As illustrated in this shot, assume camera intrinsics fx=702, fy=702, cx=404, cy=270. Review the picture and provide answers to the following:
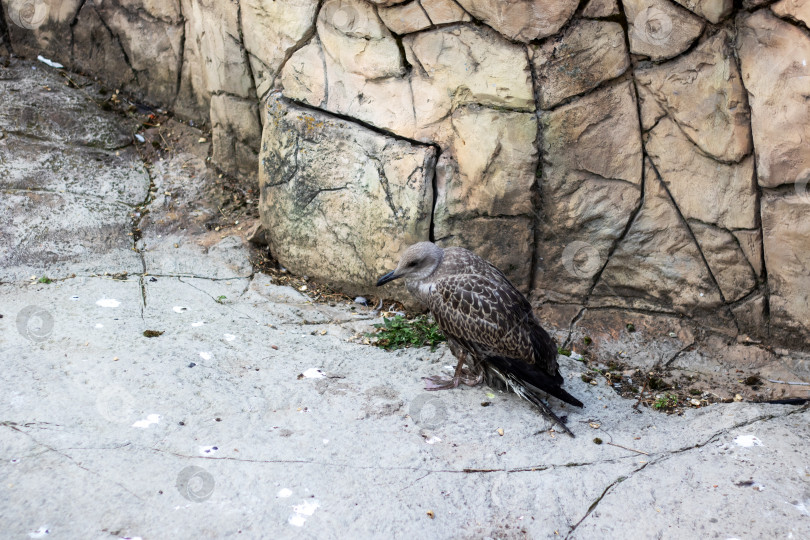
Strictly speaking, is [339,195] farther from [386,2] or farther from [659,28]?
[659,28]

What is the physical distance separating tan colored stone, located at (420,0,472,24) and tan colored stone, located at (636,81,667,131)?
118 centimetres

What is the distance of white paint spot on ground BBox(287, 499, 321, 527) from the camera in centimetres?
314

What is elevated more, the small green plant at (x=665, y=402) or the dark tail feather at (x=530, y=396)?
the small green plant at (x=665, y=402)

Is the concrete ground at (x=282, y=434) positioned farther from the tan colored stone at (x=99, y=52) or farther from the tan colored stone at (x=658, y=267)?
→ the tan colored stone at (x=99, y=52)

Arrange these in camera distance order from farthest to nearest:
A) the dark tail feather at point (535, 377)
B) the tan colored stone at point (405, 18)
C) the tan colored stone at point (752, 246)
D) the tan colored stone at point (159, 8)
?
the tan colored stone at point (159, 8) → the tan colored stone at point (405, 18) → the tan colored stone at point (752, 246) → the dark tail feather at point (535, 377)

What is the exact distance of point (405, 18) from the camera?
4625mm

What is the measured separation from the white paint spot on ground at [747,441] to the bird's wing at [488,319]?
1036mm

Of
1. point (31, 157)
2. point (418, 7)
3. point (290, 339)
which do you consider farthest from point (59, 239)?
point (418, 7)

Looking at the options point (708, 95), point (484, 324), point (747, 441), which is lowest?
point (747, 441)

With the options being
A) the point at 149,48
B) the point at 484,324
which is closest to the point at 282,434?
the point at 484,324

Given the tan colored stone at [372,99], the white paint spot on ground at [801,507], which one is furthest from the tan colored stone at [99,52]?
the white paint spot on ground at [801,507]

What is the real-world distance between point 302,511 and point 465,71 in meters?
2.89

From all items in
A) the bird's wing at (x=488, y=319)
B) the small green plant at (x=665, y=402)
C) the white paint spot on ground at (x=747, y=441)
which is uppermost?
the bird's wing at (x=488, y=319)

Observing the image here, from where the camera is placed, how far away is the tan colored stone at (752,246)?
4352mm
